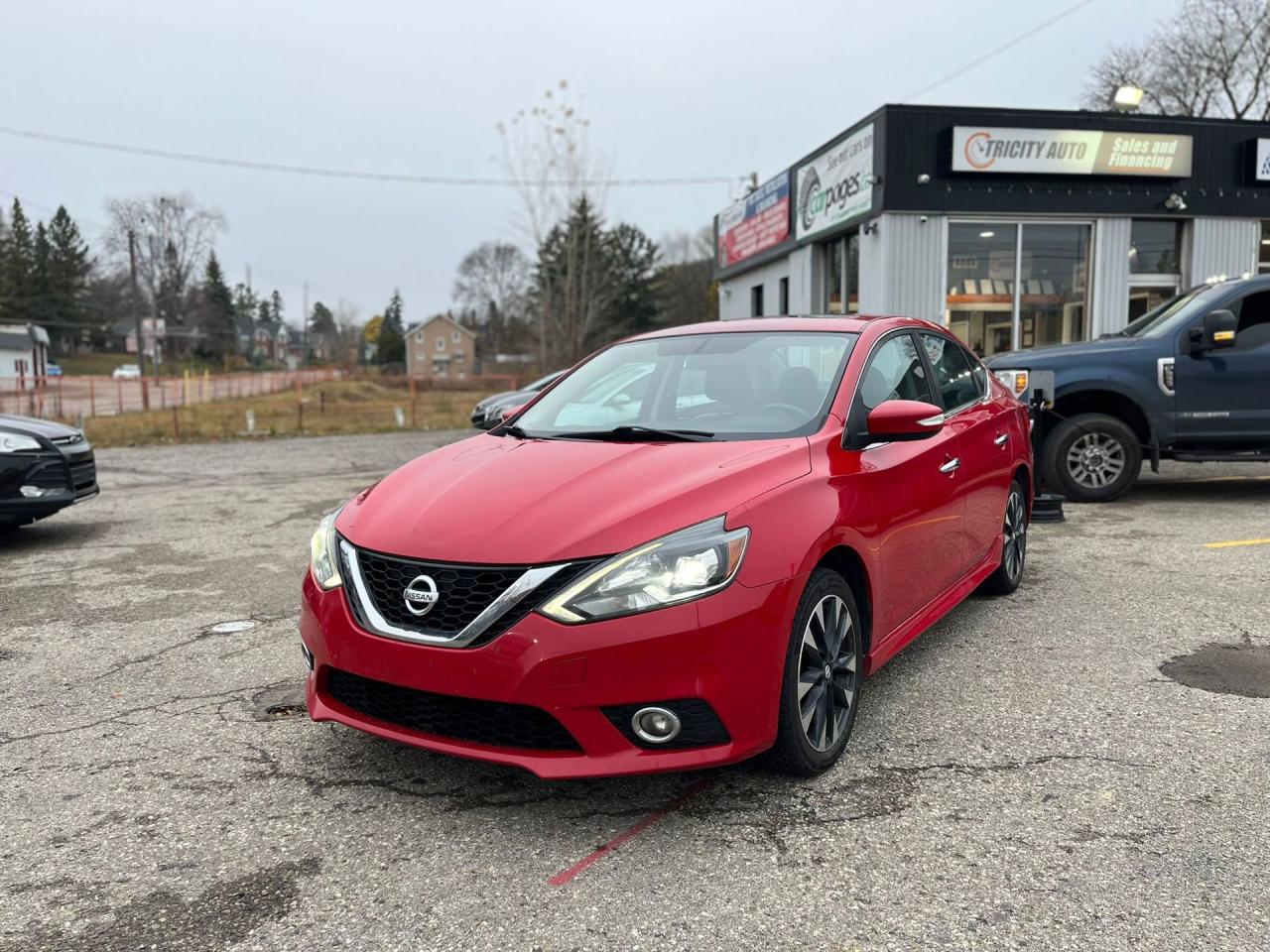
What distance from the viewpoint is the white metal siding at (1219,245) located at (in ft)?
48.9

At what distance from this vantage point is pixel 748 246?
21359mm

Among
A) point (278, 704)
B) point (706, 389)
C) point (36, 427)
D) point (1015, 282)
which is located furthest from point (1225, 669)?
point (1015, 282)

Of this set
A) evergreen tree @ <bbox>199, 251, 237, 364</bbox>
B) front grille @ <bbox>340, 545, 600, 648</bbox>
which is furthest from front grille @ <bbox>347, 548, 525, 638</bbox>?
evergreen tree @ <bbox>199, 251, 237, 364</bbox>

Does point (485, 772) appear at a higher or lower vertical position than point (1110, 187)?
lower

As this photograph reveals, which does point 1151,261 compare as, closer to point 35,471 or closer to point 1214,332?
point 1214,332

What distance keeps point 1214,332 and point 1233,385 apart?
1.75 feet

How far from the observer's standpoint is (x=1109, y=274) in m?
14.8

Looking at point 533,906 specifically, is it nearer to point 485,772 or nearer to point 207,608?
point 485,772

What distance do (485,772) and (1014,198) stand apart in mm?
13576

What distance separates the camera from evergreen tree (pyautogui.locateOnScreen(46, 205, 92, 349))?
3334 inches

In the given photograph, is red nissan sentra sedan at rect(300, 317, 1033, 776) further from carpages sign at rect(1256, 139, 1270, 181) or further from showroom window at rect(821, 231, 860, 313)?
carpages sign at rect(1256, 139, 1270, 181)

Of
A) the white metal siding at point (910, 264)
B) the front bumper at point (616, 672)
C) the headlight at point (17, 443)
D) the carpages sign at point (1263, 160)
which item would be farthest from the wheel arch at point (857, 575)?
the carpages sign at point (1263, 160)

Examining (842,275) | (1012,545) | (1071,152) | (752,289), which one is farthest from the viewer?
(752,289)

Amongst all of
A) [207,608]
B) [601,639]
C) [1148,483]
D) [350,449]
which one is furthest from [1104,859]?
[350,449]
